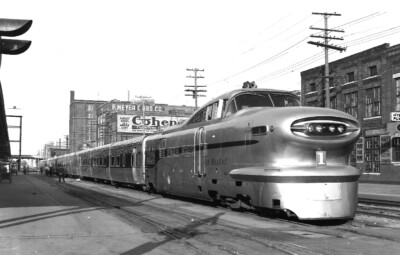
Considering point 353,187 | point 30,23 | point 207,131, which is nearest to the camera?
point 30,23

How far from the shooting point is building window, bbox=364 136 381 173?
3488 cm

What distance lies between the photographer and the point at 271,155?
10.7 meters

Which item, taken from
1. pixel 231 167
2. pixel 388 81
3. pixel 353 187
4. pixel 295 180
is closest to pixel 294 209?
pixel 295 180

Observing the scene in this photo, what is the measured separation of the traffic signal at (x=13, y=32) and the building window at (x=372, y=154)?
30.9m

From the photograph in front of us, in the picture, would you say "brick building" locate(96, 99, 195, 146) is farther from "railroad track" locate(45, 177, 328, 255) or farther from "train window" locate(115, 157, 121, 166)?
"railroad track" locate(45, 177, 328, 255)

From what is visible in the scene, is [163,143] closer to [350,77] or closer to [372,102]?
[372,102]

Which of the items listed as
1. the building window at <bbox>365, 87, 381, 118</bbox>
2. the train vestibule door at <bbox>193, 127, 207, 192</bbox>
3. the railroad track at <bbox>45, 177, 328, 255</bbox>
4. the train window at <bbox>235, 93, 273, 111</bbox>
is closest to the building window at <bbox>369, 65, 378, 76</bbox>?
the building window at <bbox>365, 87, 381, 118</bbox>

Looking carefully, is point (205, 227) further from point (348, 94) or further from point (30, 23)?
point (348, 94)

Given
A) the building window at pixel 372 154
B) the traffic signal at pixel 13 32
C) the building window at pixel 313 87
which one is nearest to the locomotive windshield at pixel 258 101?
the traffic signal at pixel 13 32

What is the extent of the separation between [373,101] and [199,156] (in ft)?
82.0

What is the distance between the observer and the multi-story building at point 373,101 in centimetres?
3338

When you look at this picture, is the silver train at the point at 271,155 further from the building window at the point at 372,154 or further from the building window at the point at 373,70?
the building window at the point at 373,70

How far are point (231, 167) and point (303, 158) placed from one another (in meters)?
2.42

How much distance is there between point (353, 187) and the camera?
10.5 meters
